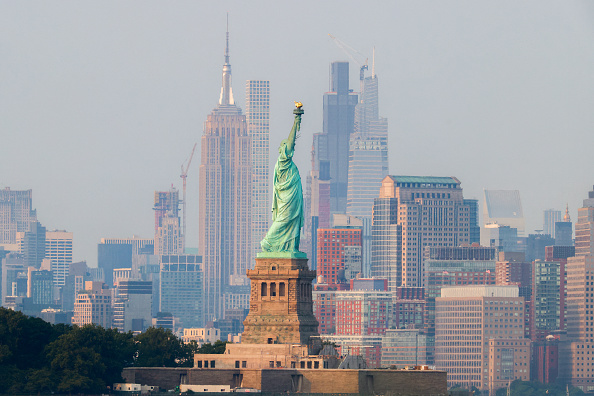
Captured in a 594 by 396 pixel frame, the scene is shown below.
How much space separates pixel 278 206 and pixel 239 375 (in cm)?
1709

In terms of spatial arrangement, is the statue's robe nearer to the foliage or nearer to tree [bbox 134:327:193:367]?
tree [bbox 134:327:193:367]

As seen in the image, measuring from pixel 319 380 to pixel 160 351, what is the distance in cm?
2146

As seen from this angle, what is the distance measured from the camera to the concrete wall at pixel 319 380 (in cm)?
14938

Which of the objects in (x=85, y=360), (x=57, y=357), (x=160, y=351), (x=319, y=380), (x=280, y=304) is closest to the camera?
(x=319, y=380)

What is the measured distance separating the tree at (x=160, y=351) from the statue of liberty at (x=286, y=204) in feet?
43.2

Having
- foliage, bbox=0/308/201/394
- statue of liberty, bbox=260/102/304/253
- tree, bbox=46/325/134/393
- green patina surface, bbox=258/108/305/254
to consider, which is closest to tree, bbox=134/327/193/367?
foliage, bbox=0/308/201/394

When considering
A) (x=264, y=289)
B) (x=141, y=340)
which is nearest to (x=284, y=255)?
(x=264, y=289)

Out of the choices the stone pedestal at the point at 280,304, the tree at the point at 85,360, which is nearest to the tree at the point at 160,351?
the tree at the point at 85,360

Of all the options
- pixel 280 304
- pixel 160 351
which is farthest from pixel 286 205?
pixel 160 351

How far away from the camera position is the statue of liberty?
160625mm

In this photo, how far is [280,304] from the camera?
15850 cm

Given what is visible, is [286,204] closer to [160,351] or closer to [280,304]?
[280,304]

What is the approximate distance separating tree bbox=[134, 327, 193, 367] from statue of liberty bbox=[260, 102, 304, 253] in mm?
13178

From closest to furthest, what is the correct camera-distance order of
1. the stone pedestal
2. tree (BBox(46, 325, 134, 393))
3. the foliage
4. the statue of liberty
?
the foliage < tree (BBox(46, 325, 134, 393)) < the stone pedestal < the statue of liberty
